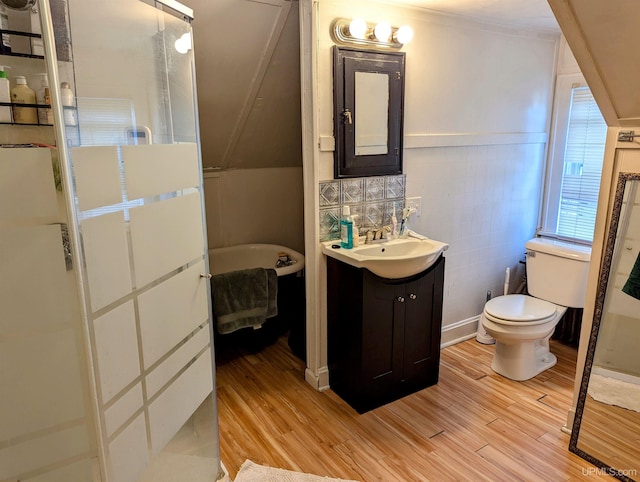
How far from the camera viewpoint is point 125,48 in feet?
4.67

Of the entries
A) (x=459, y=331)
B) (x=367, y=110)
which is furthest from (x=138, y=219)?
(x=459, y=331)

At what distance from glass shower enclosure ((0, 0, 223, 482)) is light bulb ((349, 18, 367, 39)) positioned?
105cm

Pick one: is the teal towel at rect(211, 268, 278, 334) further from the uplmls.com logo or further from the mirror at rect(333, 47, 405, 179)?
the uplmls.com logo

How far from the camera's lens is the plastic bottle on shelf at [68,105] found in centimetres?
116

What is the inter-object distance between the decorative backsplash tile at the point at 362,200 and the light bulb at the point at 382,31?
80 cm

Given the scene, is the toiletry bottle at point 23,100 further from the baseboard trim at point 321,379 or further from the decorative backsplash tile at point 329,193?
the baseboard trim at point 321,379

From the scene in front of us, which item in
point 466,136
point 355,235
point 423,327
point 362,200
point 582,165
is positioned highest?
point 466,136

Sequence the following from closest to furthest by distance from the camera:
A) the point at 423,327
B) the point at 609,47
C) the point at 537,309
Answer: the point at 609,47 < the point at 423,327 < the point at 537,309

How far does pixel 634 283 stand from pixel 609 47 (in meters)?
1.06

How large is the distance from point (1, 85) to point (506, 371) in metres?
3.01

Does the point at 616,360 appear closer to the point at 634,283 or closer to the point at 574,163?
the point at 634,283

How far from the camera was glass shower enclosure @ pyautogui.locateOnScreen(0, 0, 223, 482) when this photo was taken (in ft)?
3.72

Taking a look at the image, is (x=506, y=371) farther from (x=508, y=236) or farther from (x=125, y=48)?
(x=125, y=48)

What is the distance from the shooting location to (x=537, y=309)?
2.90 metres
